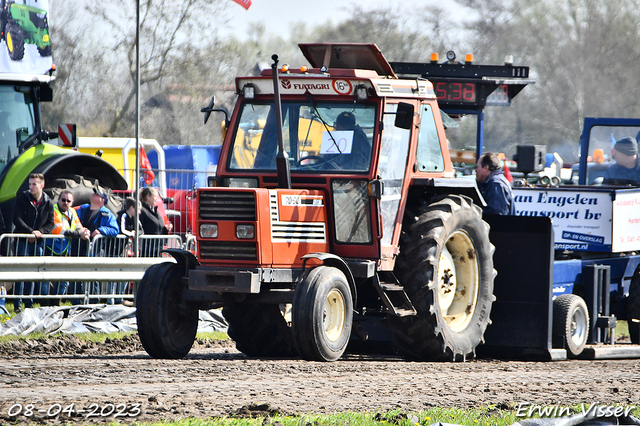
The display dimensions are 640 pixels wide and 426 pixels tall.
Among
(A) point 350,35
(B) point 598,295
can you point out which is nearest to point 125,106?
(A) point 350,35

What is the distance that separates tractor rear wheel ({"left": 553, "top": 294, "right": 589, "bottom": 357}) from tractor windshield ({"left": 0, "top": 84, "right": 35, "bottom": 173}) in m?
7.89

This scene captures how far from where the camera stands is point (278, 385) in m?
6.10

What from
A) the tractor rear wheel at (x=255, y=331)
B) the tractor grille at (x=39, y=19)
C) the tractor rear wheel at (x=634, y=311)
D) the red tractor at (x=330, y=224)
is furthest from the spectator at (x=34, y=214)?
the tractor rear wheel at (x=634, y=311)

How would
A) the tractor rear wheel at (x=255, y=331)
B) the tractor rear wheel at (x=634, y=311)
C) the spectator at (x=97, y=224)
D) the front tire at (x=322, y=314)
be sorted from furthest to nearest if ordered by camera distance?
1. the spectator at (x=97, y=224)
2. the tractor rear wheel at (x=634, y=311)
3. the tractor rear wheel at (x=255, y=331)
4. the front tire at (x=322, y=314)

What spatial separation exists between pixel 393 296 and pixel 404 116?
160cm

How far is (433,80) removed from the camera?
11.6 meters

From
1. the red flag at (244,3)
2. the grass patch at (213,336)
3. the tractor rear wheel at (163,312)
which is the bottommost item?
the grass patch at (213,336)

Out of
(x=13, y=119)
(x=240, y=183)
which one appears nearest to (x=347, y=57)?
(x=240, y=183)

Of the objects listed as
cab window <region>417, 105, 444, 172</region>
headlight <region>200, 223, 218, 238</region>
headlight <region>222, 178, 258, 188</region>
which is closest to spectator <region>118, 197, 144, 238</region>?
headlight <region>222, 178, 258, 188</region>

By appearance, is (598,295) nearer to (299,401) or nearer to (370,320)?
(370,320)

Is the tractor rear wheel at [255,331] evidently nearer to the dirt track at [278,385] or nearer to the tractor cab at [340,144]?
the dirt track at [278,385]

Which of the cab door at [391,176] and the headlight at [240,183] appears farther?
the headlight at [240,183]

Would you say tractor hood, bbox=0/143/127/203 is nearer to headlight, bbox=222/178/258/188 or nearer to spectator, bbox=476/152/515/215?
headlight, bbox=222/178/258/188

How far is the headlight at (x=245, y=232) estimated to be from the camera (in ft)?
23.7
